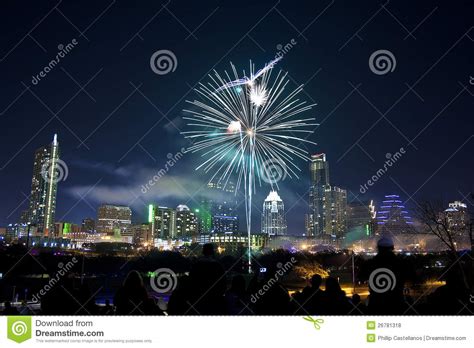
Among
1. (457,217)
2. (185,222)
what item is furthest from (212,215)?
(457,217)

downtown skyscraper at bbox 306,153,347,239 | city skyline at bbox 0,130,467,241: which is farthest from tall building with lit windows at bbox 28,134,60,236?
downtown skyscraper at bbox 306,153,347,239

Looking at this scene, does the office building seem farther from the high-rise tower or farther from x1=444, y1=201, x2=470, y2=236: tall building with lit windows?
x1=444, y1=201, x2=470, y2=236: tall building with lit windows

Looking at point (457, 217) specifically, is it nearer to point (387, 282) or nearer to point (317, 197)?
point (387, 282)

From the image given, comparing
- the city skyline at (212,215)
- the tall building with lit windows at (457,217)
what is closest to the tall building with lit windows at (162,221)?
the city skyline at (212,215)

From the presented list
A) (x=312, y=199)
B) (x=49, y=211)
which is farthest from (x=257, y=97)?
(x=312, y=199)

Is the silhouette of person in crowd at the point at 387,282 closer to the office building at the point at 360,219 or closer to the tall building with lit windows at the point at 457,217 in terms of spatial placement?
the tall building with lit windows at the point at 457,217

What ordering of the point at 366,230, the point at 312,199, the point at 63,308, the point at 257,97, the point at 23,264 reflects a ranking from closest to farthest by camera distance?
1. the point at 63,308
2. the point at 257,97
3. the point at 23,264
4. the point at 366,230
5. the point at 312,199
